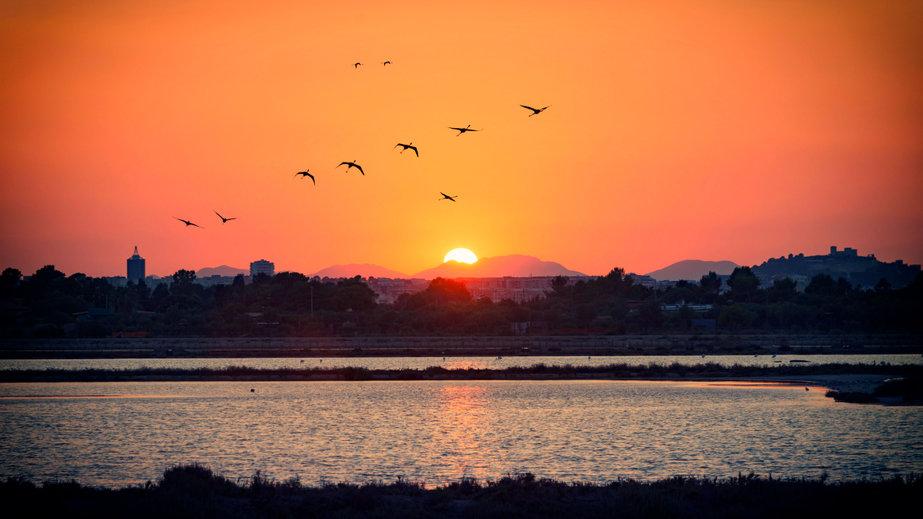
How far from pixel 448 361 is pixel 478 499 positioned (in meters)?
92.2

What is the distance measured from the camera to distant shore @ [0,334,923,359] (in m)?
131

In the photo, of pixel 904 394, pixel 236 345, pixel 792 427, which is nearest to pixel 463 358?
pixel 236 345

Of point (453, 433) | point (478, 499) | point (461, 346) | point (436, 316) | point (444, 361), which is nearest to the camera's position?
point (478, 499)

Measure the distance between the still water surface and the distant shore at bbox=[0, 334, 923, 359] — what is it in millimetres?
3621

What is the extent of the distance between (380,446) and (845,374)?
53.2 m

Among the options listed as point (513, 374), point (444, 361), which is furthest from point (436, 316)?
point (513, 374)

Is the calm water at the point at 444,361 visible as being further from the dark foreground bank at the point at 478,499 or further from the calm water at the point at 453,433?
the dark foreground bank at the point at 478,499

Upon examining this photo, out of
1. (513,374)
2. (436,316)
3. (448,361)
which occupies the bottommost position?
(513,374)

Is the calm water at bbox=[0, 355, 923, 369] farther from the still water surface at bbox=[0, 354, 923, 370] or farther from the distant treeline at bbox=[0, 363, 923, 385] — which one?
the distant treeline at bbox=[0, 363, 923, 385]

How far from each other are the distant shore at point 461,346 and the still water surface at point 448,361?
3621 mm

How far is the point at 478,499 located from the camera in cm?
2931

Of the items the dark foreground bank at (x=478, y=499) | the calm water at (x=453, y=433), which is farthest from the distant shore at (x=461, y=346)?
the dark foreground bank at (x=478, y=499)

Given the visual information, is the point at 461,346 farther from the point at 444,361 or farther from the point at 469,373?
the point at 469,373

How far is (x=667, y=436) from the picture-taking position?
159 feet
